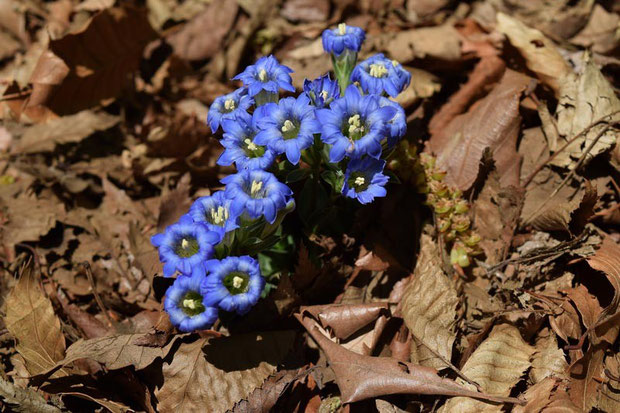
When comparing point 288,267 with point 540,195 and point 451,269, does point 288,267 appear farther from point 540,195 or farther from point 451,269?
point 540,195

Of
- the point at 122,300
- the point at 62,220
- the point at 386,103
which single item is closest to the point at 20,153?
the point at 62,220

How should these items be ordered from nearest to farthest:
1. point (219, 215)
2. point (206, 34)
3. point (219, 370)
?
point (219, 215)
point (219, 370)
point (206, 34)

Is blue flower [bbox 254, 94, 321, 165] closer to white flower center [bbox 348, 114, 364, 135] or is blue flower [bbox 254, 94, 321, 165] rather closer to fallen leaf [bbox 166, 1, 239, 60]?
white flower center [bbox 348, 114, 364, 135]

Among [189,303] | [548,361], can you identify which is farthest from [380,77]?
[548,361]

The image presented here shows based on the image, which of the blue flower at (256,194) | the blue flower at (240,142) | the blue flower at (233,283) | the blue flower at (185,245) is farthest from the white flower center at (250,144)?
the blue flower at (233,283)

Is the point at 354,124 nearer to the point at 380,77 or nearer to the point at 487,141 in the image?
the point at 380,77

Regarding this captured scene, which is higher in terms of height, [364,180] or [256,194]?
[256,194]

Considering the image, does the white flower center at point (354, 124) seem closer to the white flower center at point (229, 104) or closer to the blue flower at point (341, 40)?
the blue flower at point (341, 40)
